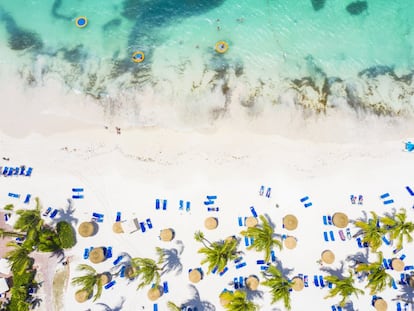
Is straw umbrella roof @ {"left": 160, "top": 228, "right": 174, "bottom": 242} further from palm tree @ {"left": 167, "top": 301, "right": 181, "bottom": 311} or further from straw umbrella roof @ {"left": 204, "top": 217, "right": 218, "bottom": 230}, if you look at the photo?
palm tree @ {"left": 167, "top": 301, "right": 181, "bottom": 311}

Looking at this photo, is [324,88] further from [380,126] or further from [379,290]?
[379,290]

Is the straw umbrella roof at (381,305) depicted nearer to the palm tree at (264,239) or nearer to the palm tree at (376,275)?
the palm tree at (376,275)

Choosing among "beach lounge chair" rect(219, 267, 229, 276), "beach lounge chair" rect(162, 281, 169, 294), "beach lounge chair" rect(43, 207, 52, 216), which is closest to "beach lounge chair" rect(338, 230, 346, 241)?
"beach lounge chair" rect(219, 267, 229, 276)

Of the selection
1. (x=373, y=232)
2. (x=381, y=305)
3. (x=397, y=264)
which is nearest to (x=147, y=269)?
(x=373, y=232)

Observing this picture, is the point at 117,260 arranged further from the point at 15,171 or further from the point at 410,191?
the point at 410,191

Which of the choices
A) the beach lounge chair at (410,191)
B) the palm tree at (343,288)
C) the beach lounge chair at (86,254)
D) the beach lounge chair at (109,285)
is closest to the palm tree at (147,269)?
the beach lounge chair at (109,285)

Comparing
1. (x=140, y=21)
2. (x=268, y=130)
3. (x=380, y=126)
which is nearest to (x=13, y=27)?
(x=140, y=21)
